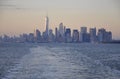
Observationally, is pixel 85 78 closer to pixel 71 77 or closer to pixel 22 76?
pixel 71 77

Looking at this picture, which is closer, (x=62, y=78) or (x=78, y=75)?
(x=62, y=78)

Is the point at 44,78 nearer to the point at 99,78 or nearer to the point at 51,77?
the point at 51,77

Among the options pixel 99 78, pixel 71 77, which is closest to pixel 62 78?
pixel 71 77

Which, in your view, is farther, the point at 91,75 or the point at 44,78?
the point at 91,75

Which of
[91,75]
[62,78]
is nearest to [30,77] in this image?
[62,78]

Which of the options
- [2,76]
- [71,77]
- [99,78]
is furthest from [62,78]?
[2,76]

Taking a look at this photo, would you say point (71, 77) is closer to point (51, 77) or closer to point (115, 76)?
point (51, 77)

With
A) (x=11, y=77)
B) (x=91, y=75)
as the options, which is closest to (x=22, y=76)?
(x=11, y=77)
